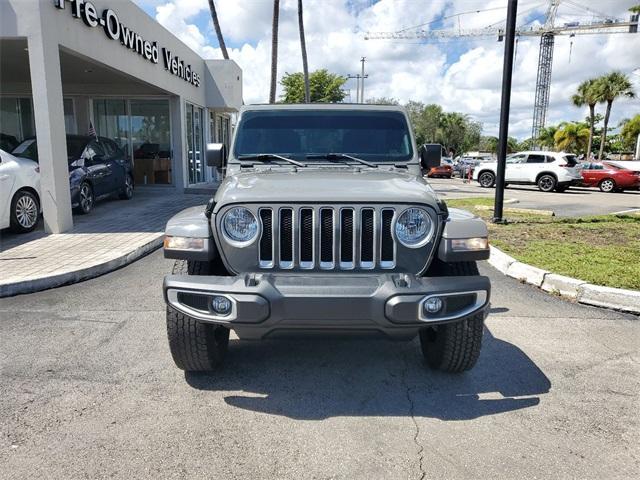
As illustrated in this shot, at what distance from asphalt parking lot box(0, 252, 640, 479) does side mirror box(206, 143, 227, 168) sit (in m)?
1.60

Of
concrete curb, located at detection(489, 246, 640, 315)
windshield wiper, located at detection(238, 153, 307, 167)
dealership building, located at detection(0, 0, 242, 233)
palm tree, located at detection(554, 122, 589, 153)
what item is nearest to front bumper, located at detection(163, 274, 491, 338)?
windshield wiper, located at detection(238, 153, 307, 167)

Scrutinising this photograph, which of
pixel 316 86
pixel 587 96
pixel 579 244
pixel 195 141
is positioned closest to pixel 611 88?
pixel 587 96

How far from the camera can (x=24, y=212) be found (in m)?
8.14

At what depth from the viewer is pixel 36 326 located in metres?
4.45

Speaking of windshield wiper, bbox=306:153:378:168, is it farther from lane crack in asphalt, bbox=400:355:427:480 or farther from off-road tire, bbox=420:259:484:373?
lane crack in asphalt, bbox=400:355:427:480

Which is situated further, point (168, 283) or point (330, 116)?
point (330, 116)

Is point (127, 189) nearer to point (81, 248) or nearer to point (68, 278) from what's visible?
point (81, 248)

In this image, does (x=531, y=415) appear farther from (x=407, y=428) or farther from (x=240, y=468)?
(x=240, y=468)

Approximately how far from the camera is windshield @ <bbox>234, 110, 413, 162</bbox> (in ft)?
14.0

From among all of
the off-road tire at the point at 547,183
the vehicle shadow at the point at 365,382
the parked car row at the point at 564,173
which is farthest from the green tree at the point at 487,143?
the vehicle shadow at the point at 365,382

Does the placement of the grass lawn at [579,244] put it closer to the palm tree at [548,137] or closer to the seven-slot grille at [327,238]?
the seven-slot grille at [327,238]

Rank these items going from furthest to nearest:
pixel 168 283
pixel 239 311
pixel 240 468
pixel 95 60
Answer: pixel 95 60 → pixel 168 283 → pixel 239 311 → pixel 240 468

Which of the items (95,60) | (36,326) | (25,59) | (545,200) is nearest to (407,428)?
(36,326)

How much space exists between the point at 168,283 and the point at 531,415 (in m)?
2.35
